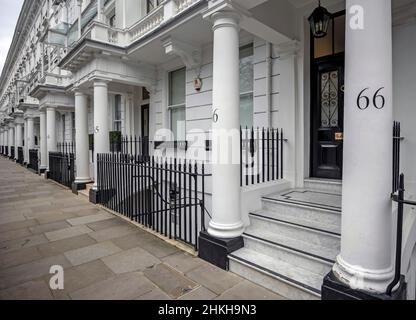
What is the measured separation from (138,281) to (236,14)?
11.1 feet

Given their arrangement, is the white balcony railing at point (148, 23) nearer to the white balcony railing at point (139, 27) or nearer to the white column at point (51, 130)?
the white balcony railing at point (139, 27)

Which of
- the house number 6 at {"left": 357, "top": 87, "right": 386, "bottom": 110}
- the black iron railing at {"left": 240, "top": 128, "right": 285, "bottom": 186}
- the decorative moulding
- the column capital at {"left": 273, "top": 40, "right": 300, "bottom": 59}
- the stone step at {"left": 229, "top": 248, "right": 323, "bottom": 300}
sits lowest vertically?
the stone step at {"left": 229, "top": 248, "right": 323, "bottom": 300}

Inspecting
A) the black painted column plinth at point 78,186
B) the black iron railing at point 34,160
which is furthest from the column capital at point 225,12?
the black iron railing at point 34,160

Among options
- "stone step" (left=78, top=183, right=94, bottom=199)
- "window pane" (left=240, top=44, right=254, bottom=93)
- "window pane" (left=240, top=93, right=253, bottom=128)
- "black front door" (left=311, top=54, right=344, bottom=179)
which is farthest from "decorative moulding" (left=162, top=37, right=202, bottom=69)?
"stone step" (left=78, top=183, right=94, bottom=199)

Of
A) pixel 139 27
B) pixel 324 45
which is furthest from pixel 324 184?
pixel 139 27

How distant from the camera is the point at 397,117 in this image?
12.3 feet

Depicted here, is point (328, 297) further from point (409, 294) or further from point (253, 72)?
A: point (253, 72)

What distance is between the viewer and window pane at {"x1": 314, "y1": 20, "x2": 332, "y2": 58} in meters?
4.50

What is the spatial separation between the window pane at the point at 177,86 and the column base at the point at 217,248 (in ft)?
16.8

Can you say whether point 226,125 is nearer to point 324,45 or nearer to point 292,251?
point 292,251

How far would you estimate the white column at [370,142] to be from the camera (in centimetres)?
201

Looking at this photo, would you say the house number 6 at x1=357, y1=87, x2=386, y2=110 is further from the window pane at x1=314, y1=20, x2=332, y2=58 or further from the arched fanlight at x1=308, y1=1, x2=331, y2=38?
the window pane at x1=314, y1=20, x2=332, y2=58

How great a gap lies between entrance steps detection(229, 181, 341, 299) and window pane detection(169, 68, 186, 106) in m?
4.77

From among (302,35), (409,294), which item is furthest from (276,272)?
(302,35)
